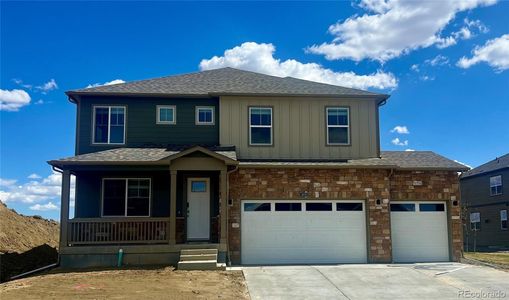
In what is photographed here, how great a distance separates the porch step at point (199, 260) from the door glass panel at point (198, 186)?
2538mm

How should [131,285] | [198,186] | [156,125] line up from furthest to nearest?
[156,125] → [198,186] → [131,285]

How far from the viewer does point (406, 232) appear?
648 inches

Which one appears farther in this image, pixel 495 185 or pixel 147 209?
pixel 495 185

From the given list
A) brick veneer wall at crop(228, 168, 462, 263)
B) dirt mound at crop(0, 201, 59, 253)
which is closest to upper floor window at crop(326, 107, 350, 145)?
brick veneer wall at crop(228, 168, 462, 263)

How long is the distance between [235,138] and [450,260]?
Answer: 8.20 m

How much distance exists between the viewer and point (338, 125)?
1700 centimetres

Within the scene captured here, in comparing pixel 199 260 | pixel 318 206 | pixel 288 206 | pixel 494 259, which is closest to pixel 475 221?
pixel 494 259

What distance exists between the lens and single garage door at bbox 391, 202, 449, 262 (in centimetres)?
1634

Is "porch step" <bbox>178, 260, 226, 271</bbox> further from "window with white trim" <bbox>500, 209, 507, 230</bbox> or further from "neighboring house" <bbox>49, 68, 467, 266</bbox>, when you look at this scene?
"window with white trim" <bbox>500, 209, 507, 230</bbox>

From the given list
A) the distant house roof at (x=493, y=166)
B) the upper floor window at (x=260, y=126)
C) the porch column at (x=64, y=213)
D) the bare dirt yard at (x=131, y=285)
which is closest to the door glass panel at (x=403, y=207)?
the upper floor window at (x=260, y=126)

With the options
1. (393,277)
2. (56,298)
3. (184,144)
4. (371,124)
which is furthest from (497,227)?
(56,298)

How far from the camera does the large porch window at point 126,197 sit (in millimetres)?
16250

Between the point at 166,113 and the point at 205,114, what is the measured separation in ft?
4.41

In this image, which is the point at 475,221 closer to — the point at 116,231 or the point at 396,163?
the point at 396,163
